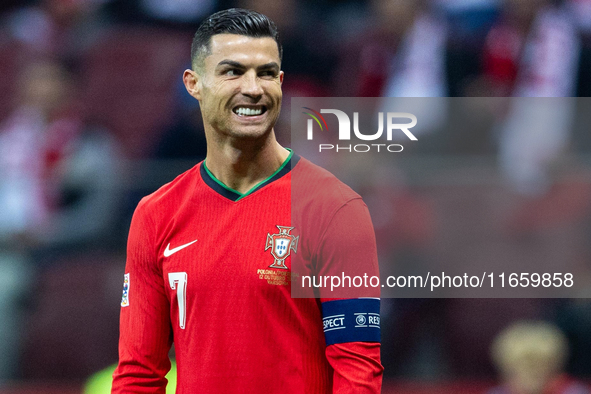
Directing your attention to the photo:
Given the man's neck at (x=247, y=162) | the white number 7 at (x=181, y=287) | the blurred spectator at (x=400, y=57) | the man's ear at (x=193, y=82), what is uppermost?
the blurred spectator at (x=400, y=57)

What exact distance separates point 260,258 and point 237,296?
0.14 meters

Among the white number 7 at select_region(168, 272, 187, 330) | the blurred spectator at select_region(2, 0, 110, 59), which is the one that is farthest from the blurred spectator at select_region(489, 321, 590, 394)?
the blurred spectator at select_region(2, 0, 110, 59)

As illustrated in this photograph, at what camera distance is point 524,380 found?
4762mm

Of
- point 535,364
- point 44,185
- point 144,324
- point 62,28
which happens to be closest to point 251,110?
point 144,324

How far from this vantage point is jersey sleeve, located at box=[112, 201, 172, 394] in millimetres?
2783

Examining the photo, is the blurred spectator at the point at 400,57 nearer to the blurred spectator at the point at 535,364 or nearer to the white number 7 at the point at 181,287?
the blurred spectator at the point at 535,364

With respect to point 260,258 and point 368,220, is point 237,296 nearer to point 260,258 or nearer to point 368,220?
point 260,258

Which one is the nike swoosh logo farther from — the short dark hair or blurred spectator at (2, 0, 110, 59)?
blurred spectator at (2, 0, 110, 59)

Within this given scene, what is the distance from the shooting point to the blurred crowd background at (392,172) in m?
5.23

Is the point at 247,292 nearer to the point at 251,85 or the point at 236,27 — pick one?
the point at 251,85

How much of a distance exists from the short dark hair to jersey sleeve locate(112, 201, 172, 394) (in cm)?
64

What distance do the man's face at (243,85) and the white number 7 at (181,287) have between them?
505 millimetres

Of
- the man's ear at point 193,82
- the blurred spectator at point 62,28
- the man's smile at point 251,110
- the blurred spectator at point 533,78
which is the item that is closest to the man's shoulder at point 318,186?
the man's smile at point 251,110

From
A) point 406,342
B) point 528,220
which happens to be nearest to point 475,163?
point 528,220
